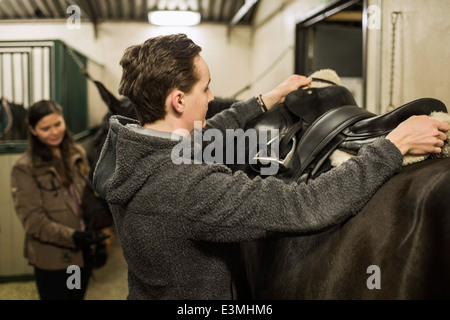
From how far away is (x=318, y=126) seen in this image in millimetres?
910

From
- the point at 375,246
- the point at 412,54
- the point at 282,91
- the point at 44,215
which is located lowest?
the point at 44,215

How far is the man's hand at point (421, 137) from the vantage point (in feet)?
2.21

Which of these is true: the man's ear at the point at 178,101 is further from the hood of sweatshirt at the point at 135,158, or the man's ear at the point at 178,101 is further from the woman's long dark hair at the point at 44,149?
the woman's long dark hair at the point at 44,149

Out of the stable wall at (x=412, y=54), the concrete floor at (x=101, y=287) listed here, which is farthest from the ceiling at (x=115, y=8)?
the concrete floor at (x=101, y=287)

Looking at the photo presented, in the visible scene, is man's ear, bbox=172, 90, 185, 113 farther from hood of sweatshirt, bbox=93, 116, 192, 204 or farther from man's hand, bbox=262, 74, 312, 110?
man's hand, bbox=262, 74, 312, 110

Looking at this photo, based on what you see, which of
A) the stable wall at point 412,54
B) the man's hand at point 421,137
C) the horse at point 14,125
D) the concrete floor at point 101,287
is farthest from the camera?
the horse at point 14,125

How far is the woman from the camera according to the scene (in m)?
1.73

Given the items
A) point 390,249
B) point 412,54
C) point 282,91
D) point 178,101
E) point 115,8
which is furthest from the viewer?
point 115,8

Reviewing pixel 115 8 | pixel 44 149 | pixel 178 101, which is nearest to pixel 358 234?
pixel 178 101

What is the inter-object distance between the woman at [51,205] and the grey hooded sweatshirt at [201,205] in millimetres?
1005

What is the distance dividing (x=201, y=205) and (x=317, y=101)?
54 centimetres

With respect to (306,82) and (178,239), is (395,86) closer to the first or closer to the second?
(306,82)

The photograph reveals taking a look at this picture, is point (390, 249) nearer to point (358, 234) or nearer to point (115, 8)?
point (358, 234)
